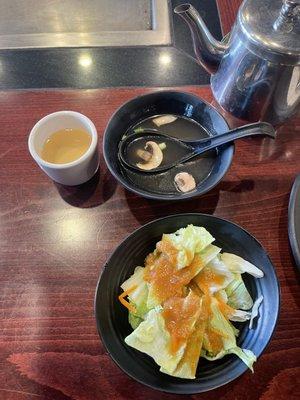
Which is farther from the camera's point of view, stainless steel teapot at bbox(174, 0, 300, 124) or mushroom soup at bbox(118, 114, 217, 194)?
mushroom soup at bbox(118, 114, 217, 194)

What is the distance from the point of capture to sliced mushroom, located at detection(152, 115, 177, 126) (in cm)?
107

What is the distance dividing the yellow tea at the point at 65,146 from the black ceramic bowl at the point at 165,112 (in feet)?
0.22

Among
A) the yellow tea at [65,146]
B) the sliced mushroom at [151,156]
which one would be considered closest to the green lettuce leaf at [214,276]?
the sliced mushroom at [151,156]

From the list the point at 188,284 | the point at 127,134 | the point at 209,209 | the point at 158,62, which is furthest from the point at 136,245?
the point at 158,62

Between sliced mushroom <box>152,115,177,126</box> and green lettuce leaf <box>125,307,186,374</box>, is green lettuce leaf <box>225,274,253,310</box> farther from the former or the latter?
sliced mushroom <box>152,115,177,126</box>

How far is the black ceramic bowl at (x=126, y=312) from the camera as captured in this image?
0.70 metres

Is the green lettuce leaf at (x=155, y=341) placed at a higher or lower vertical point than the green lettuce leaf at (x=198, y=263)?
lower

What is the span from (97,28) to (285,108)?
0.97 metres

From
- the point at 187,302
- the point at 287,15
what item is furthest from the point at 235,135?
the point at 187,302

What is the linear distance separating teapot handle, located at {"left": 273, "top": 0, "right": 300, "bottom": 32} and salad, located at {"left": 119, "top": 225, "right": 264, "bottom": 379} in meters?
0.53

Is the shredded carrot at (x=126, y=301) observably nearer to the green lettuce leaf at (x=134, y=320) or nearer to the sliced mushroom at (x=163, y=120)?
the green lettuce leaf at (x=134, y=320)

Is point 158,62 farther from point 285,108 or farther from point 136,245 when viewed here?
point 136,245

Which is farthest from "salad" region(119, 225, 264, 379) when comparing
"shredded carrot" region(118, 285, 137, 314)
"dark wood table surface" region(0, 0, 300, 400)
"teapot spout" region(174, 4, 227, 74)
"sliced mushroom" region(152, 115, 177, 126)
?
"teapot spout" region(174, 4, 227, 74)

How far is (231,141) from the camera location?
0.94m
